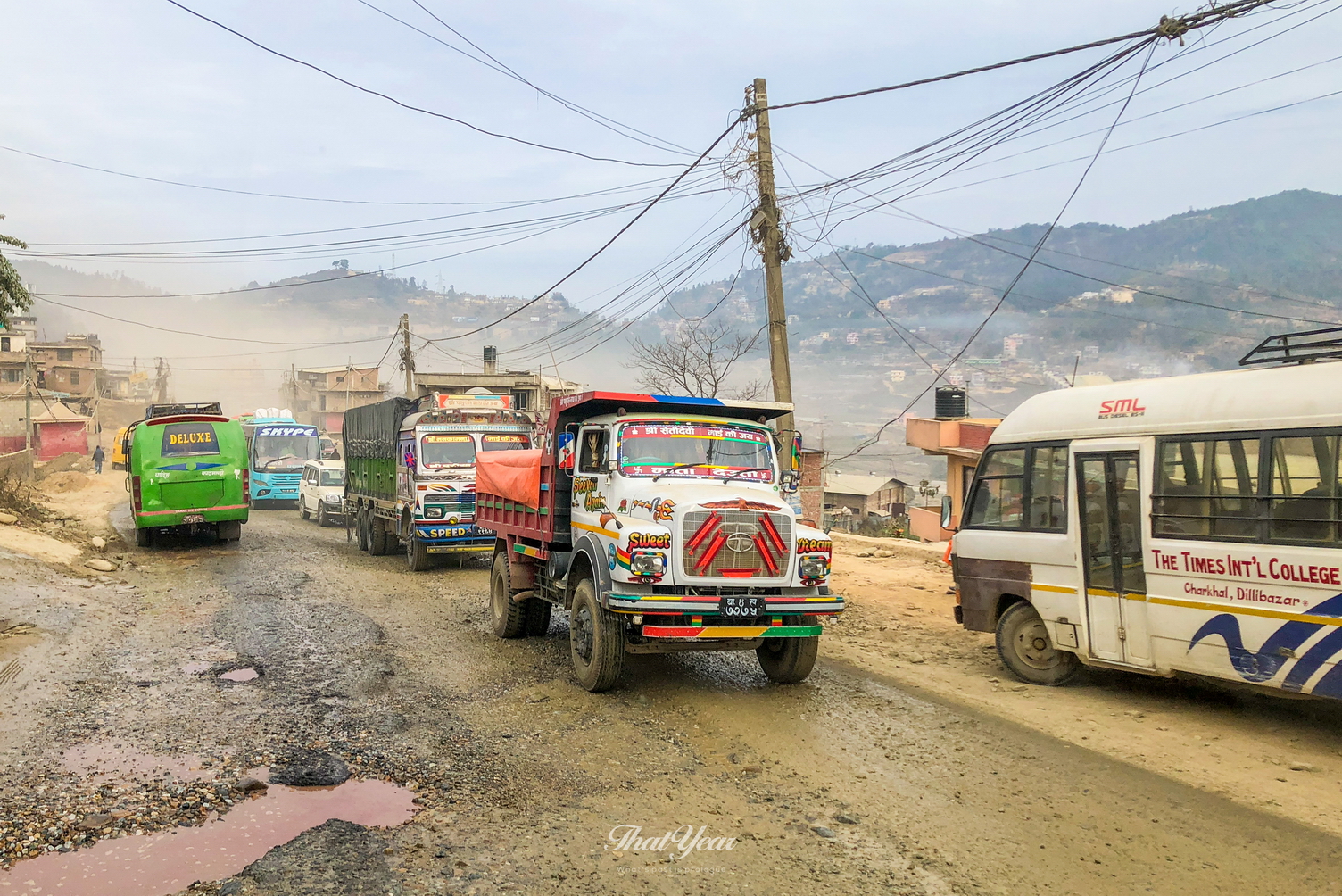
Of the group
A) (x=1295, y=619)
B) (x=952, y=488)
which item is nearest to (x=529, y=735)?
(x=1295, y=619)

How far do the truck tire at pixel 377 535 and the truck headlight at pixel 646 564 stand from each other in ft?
42.7

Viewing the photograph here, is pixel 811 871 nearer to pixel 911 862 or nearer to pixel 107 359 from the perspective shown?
pixel 911 862

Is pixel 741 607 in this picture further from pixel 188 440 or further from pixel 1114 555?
pixel 188 440

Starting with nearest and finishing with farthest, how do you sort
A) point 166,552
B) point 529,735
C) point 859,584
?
point 529,735 < point 859,584 < point 166,552

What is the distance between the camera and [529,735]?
6.89 meters

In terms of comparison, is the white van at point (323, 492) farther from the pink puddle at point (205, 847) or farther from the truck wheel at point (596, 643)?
the pink puddle at point (205, 847)

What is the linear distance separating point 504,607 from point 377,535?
32.1ft

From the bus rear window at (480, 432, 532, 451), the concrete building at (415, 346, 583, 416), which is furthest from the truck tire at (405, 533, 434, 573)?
the concrete building at (415, 346, 583, 416)

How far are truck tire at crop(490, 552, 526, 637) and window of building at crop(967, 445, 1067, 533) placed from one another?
5137 mm

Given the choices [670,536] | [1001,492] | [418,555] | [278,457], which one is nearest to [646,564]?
[670,536]

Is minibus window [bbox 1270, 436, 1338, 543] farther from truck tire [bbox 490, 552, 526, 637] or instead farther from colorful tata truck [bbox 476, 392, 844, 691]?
truck tire [bbox 490, 552, 526, 637]

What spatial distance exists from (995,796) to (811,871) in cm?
169

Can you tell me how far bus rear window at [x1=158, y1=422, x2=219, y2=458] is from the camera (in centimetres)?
1869

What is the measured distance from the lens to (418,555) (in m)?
16.5
